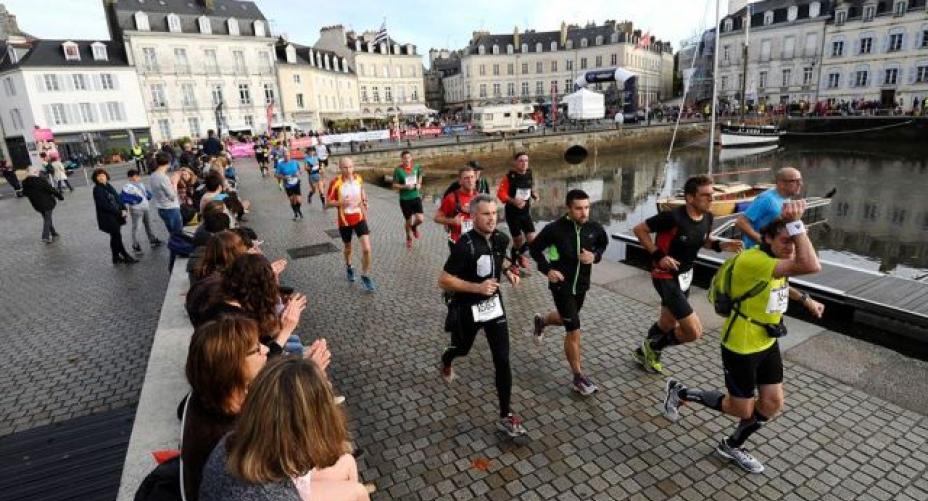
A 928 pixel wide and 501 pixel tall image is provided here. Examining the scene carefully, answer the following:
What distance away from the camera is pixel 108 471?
386cm

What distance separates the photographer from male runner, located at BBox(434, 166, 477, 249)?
7.53m

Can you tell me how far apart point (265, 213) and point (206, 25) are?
41.8m

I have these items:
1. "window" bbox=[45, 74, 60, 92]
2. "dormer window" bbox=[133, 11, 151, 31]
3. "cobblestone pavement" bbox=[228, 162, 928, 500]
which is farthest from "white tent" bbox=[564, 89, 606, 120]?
"window" bbox=[45, 74, 60, 92]

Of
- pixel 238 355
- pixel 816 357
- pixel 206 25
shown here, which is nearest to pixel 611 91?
pixel 206 25

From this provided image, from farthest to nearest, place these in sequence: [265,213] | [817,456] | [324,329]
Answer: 1. [265,213]
2. [324,329]
3. [817,456]

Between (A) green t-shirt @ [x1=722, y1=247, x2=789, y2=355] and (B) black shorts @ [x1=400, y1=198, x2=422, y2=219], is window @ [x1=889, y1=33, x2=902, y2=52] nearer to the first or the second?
(B) black shorts @ [x1=400, y1=198, x2=422, y2=219]

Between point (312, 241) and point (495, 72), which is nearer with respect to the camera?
point (312, 241)

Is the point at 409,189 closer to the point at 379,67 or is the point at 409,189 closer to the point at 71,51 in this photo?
the point at 71,51

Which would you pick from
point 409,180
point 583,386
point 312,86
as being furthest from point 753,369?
point 312,86

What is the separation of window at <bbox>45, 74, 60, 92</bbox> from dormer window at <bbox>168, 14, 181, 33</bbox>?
10.1 metres

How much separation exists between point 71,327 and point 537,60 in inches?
3103

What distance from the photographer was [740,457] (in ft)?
13.1

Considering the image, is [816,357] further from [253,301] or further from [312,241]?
[312,241]

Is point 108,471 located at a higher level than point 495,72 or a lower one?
lower
